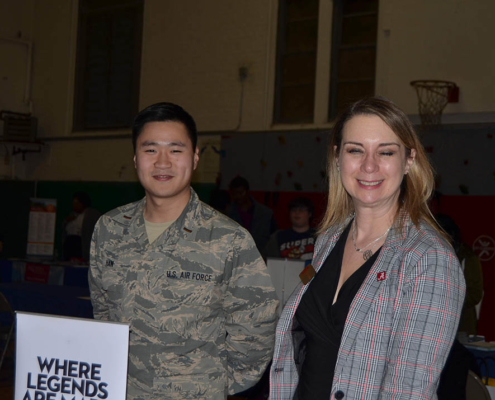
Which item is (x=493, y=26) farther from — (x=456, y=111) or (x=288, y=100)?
(x=288, y=100)

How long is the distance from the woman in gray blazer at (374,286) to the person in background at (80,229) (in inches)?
262

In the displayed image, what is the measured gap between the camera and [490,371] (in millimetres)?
3639

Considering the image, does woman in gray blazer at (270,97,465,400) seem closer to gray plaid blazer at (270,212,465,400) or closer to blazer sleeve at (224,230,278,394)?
gray plaid blazer at (270,212,465,400)

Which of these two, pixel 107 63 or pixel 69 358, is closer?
pixel 69 358

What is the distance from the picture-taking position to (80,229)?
27.2 feet

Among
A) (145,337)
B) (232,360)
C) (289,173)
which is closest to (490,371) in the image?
(232,360)

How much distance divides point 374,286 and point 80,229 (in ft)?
24.0

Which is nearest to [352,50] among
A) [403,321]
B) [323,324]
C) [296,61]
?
[296,61]

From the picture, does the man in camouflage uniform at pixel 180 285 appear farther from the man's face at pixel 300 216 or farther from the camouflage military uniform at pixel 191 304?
the man's face at pixel 300 216

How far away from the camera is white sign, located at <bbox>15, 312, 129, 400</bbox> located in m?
1.70

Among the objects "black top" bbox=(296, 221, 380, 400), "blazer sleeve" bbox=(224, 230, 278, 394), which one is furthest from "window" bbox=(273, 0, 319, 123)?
"black top" bbox=(296, 221, 380, 400)

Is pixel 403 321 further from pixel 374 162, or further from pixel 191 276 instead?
pixel 191 276

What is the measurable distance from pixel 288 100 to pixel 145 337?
23.4 ft

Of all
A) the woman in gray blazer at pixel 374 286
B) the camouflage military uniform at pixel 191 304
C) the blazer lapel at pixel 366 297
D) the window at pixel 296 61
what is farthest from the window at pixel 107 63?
the blazer lapel at pixel 366 297
